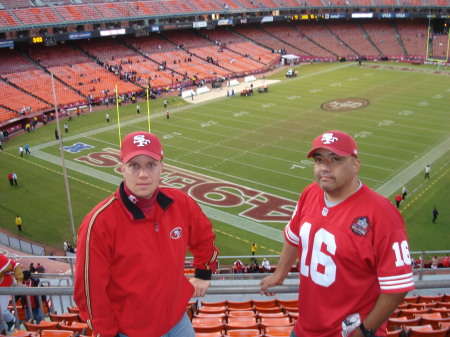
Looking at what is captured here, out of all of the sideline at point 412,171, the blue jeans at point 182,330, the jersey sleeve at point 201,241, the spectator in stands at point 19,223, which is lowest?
the spectator in stands at point 19,223

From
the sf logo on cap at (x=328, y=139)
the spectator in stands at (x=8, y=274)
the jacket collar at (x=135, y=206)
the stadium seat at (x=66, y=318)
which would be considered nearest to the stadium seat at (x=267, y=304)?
the stadium seat at (x=66, y=318)

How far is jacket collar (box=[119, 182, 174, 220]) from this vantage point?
3347mm

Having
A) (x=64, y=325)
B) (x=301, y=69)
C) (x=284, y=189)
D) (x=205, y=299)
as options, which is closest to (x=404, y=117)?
(x=284, y=189)

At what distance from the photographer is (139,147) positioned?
3373 millimetres

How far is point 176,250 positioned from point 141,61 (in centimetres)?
4950

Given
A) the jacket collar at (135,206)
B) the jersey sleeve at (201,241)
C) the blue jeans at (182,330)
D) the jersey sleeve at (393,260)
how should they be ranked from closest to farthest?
the jersey sleeve at (393,260), the jacket collar at (135,206), the blue jeans at (182,330), the jersey sleeve at (201,241)

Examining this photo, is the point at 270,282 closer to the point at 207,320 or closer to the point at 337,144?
the point at 337,144

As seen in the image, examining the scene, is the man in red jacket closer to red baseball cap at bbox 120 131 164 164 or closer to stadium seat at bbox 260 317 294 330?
red baseball cap at bbox 120 131 164 164

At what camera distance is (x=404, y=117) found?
112 feet

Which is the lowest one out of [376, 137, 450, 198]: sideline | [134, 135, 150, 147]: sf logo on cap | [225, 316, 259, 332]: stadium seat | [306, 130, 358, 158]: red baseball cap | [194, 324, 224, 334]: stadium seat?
[376, 137, 450, 198]: sideline

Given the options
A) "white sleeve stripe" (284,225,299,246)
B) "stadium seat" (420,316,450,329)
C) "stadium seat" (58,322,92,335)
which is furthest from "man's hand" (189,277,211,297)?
"stadium seat" (420,316,450,329)

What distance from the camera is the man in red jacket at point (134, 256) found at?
3252 mm

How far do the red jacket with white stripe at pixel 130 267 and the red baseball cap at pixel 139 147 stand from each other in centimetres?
27

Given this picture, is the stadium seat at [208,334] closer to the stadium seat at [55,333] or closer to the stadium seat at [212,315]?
the stadium seat at [212,315]
